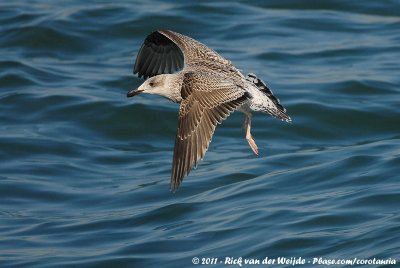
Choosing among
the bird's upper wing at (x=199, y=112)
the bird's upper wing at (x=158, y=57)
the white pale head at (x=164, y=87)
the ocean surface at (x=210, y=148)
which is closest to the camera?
the bird's upper wing at (x=199, y=112)

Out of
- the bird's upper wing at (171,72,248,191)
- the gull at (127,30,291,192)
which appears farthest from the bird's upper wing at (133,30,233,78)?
the bird's upper wing at (171,72,248,191)

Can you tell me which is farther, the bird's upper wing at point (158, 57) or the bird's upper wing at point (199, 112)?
the bird's upper wing at point (158, 57)

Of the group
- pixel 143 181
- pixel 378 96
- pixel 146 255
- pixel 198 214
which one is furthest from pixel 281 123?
pixel 146 255

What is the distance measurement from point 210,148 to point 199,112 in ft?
13.0

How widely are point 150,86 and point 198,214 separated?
1609 mm

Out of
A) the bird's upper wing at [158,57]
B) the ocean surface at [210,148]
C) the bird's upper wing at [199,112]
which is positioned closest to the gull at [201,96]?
the bird's upper wing at [199,112]

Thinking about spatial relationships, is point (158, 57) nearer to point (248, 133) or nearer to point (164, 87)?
point (164, 87)

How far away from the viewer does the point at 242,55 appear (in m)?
15.2

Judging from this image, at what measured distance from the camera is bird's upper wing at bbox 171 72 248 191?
828cm

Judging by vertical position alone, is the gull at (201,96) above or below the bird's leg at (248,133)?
above

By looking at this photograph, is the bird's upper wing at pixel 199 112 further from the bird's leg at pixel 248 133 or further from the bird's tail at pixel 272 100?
the bird's leg at pixel 248 133

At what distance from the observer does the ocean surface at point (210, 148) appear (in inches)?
380

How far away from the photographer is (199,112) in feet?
27.9

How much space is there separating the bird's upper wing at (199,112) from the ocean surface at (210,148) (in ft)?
4.08
